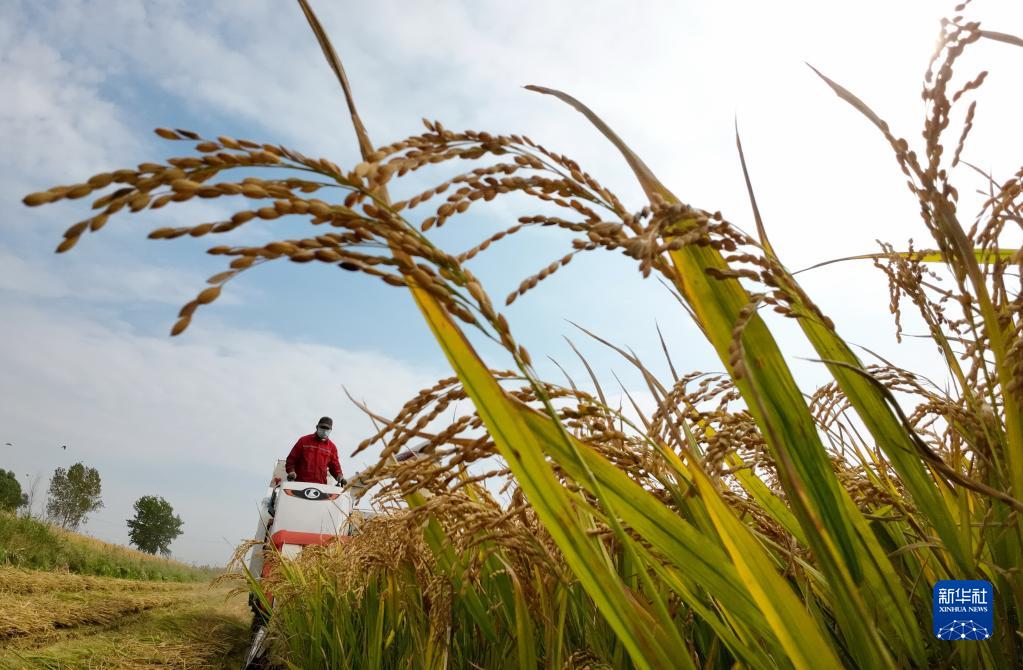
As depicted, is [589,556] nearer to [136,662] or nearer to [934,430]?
[934,430]

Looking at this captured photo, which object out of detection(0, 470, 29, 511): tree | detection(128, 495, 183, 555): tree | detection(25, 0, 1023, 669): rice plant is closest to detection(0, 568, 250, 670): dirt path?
detection(25, 0, 1023, 669): rice plant

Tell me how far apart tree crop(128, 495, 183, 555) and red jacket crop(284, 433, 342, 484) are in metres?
42.8

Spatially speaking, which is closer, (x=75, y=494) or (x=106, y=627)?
(x=106, y=627)

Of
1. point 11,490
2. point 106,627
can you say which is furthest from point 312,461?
point 11,490

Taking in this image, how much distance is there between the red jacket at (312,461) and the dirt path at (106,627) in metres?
1.85

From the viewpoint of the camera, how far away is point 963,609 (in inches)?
37.2

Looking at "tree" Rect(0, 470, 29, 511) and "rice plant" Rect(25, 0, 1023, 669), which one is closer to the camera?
"rice plant" Rect(25, 0, 1023, 669)

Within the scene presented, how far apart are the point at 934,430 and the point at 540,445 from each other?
4.59ft

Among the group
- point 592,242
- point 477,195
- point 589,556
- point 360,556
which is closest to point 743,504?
point 589,556

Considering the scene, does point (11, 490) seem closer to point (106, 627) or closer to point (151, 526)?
point (151, 526)

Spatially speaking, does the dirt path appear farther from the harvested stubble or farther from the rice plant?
the rice plant

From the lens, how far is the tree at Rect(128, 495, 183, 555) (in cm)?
4538

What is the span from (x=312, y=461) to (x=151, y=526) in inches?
1725

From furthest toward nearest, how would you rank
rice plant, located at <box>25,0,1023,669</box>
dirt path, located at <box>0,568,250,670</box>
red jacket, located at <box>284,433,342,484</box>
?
red jacket, located at <box>284,433,342,484</box> < dirt path, located at <box>0,568,250,670</box> < rice plant, located at <box>25,0,1023,669</box>
